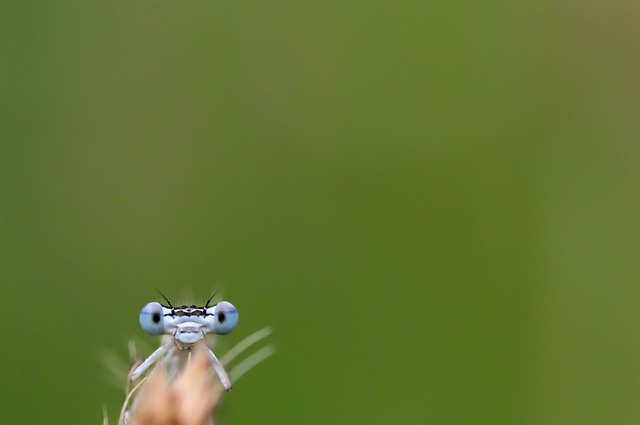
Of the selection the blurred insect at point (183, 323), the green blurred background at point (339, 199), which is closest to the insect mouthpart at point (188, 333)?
the blurred insect at point (183, 323)

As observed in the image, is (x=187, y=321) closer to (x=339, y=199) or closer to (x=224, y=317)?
(x=224, y=317)

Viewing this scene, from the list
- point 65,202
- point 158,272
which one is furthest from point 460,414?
point 65,202

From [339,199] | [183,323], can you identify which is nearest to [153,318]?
[183,323]

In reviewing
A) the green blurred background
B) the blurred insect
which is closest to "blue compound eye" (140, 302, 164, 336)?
the blurred insect

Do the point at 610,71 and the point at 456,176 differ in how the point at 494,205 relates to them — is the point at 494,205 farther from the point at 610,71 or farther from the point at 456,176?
the point at 610,71

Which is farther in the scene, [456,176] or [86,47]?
[86,47]

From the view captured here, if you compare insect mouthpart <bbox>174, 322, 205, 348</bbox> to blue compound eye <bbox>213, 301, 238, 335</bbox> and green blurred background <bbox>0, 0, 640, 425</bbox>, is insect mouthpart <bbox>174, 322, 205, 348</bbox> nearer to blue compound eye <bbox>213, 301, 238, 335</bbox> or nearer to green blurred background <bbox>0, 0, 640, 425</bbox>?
blue compound eye <bbox>213, 301, 238, 335</bbox>
